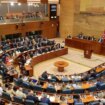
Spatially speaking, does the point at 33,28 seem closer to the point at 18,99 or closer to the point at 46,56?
the point at 46,56

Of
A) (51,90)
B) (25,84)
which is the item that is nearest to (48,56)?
(25,84)

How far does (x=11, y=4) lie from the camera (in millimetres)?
24562

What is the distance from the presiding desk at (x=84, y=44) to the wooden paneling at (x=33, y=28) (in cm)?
430

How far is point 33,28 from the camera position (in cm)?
2527

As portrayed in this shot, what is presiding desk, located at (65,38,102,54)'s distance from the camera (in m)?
20.5

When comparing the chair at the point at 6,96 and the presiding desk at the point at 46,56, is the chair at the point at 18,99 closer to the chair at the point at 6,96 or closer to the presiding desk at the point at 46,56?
the chair at the point at 6,96

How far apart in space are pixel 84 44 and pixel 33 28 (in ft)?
23.1

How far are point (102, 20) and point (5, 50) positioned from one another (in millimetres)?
11081

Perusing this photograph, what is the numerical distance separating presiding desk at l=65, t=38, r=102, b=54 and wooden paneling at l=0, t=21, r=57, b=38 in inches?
169

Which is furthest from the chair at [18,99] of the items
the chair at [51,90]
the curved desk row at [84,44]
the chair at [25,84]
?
the curved desk row at [84,44]

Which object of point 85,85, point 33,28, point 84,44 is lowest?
point 85,85

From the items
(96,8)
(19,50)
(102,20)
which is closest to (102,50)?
(102,20)

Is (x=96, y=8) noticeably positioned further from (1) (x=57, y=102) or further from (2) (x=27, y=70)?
(1) (x=57, y=102)

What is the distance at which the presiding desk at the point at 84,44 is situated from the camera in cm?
2047
